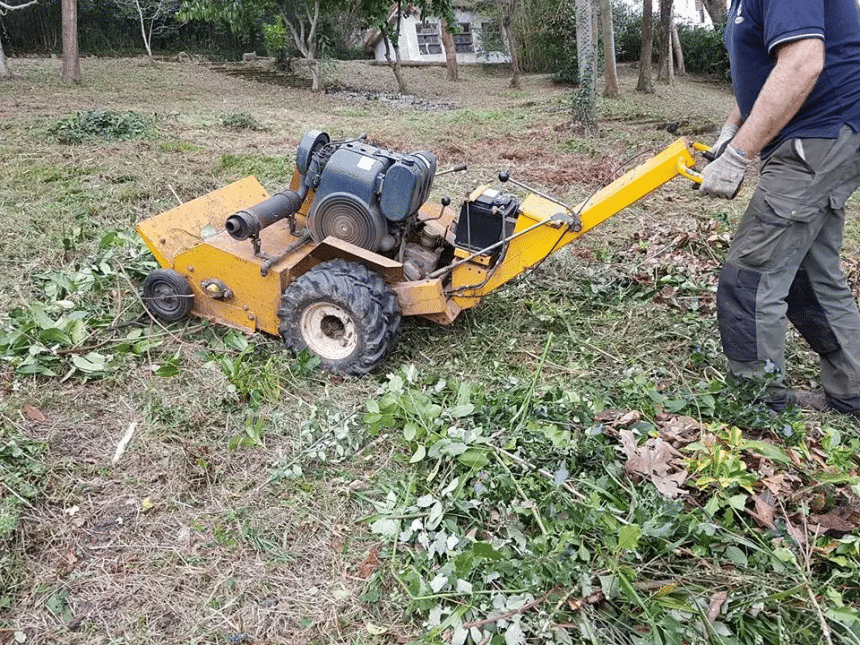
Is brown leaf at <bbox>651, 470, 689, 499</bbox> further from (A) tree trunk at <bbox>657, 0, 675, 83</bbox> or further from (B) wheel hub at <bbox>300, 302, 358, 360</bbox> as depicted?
(A) tree trunk at <bbox>657, 0, 675, 83</bbox>

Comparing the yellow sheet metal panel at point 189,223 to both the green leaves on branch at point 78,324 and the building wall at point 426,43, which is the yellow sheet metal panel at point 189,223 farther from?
the building wall at point 426,43

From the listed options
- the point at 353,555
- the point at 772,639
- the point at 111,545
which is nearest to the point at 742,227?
the point at 772,639

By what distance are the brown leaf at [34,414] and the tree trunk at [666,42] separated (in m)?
17.3

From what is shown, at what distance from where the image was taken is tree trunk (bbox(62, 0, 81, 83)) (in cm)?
1507

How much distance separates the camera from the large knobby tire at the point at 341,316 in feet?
12.1

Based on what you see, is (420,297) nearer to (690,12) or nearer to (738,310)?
(738,310)

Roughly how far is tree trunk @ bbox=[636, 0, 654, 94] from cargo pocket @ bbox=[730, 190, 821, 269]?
14067mm

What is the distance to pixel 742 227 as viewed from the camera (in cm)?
315

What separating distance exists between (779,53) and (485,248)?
5.59 ft

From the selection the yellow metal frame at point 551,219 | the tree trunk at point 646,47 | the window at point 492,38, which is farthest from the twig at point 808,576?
the window at point 492,38

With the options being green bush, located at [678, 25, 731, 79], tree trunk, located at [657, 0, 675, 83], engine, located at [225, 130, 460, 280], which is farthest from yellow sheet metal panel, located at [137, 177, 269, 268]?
green bush, located at [678, 25, 731, 79]

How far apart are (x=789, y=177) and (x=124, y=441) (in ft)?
10.8

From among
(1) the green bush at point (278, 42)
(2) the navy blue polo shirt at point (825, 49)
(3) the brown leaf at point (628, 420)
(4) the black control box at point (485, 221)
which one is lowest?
(3) the brown leaf at point (628, 420)

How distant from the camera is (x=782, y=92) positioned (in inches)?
109
